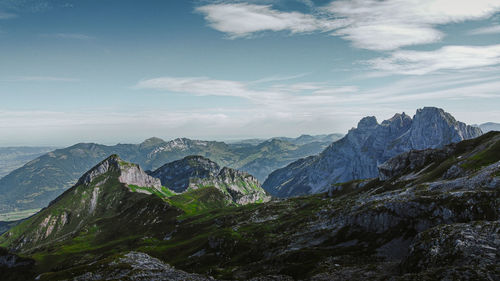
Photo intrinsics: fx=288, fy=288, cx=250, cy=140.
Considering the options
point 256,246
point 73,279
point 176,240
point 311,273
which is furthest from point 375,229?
point 176,240

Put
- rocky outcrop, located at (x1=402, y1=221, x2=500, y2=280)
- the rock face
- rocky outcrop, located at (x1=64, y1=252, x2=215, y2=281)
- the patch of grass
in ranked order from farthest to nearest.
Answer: the patch of grass, rocky outcrop, located at (x1=64, y1=252, x2=215, y2=281), the rock face, rocky outcrop, located at (x1=402, y1=221, x2=500, y2=280)

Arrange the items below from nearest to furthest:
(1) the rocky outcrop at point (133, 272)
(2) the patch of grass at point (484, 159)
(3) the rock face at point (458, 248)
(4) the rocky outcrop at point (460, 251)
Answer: (4) the rocky outcrop at point (460, 251), (3) the rock face at point (458, 248), (1) the rocky outcrop at point (133, 272), (2) the patch of grass at point (484, 159)

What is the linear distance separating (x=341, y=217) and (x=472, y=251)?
52582 millimetres

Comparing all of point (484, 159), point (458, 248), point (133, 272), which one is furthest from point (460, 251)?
point (484, 159)

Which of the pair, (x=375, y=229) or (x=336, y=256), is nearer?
(x=336, y=256)

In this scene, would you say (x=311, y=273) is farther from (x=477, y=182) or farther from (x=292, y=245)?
(x=477, y=182)

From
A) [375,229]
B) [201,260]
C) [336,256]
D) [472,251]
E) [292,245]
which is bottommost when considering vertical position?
[201,260]

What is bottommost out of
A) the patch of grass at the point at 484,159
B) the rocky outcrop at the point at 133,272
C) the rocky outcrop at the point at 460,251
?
the rocky outcrop at the point at 133,272

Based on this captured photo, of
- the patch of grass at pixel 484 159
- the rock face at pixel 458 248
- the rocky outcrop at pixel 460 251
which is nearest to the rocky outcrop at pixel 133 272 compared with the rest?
the rock face at pixel 458 248

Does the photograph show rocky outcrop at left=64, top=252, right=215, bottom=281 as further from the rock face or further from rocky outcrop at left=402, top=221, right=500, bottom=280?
rocky outcrop at left=402, top=221, right=500, bottom=280

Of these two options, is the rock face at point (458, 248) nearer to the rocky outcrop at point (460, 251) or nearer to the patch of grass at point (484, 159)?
the rocky outcrop at point (460, 251)

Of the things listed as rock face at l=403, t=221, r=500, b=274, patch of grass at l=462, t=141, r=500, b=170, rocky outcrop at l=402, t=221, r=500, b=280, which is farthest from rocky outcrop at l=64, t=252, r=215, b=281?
patch of grass at l=462, t=141, r=500, b=170

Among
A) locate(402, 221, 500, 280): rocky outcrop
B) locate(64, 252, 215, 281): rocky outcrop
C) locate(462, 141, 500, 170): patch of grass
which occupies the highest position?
locate(462, 141, 500, 170): patch of grass

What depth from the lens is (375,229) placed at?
73.2m
